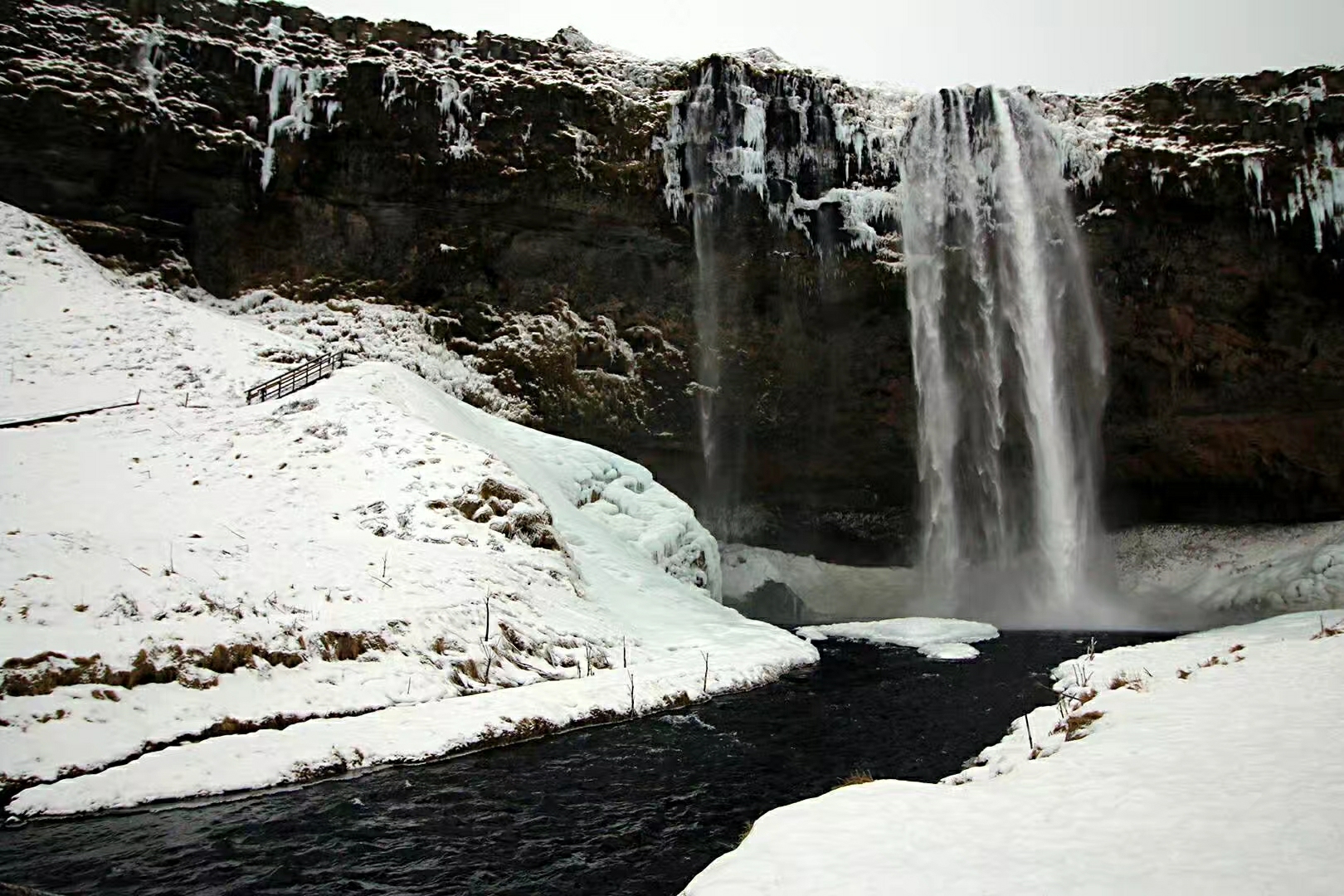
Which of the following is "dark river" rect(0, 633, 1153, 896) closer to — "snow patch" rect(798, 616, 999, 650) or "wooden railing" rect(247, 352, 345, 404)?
"snow patch" rect(798, 616, 999, 650)

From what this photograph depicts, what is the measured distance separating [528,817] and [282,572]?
7453mm

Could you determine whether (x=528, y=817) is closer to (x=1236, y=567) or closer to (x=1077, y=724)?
(x=1077, y=724)

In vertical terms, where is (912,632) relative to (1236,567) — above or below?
above

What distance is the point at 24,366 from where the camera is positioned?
21812mm

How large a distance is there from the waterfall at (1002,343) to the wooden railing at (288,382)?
73.1 feet

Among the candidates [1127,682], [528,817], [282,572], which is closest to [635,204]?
[282,572]

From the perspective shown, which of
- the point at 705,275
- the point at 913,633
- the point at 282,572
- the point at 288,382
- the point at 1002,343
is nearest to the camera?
the point at 282,572

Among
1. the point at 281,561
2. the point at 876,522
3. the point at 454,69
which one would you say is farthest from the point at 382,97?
the point at 876,522

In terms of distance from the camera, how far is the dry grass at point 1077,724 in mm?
8906

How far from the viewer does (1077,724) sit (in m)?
9.44

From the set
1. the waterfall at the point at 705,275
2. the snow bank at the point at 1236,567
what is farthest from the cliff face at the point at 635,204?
the snow bank at the point at 1236,567

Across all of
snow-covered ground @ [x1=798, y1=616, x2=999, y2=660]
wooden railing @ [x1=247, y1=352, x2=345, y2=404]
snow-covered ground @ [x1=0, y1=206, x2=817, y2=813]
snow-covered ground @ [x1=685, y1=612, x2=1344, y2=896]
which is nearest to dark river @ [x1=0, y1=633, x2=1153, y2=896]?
snow-covered ground @ [x1=0, y1=206, x2=817, y2=813]

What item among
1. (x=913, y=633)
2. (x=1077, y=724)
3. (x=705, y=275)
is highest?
(x=705, y=275)

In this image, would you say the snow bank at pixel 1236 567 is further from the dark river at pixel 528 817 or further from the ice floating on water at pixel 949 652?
the dark river at pixel 528 817
